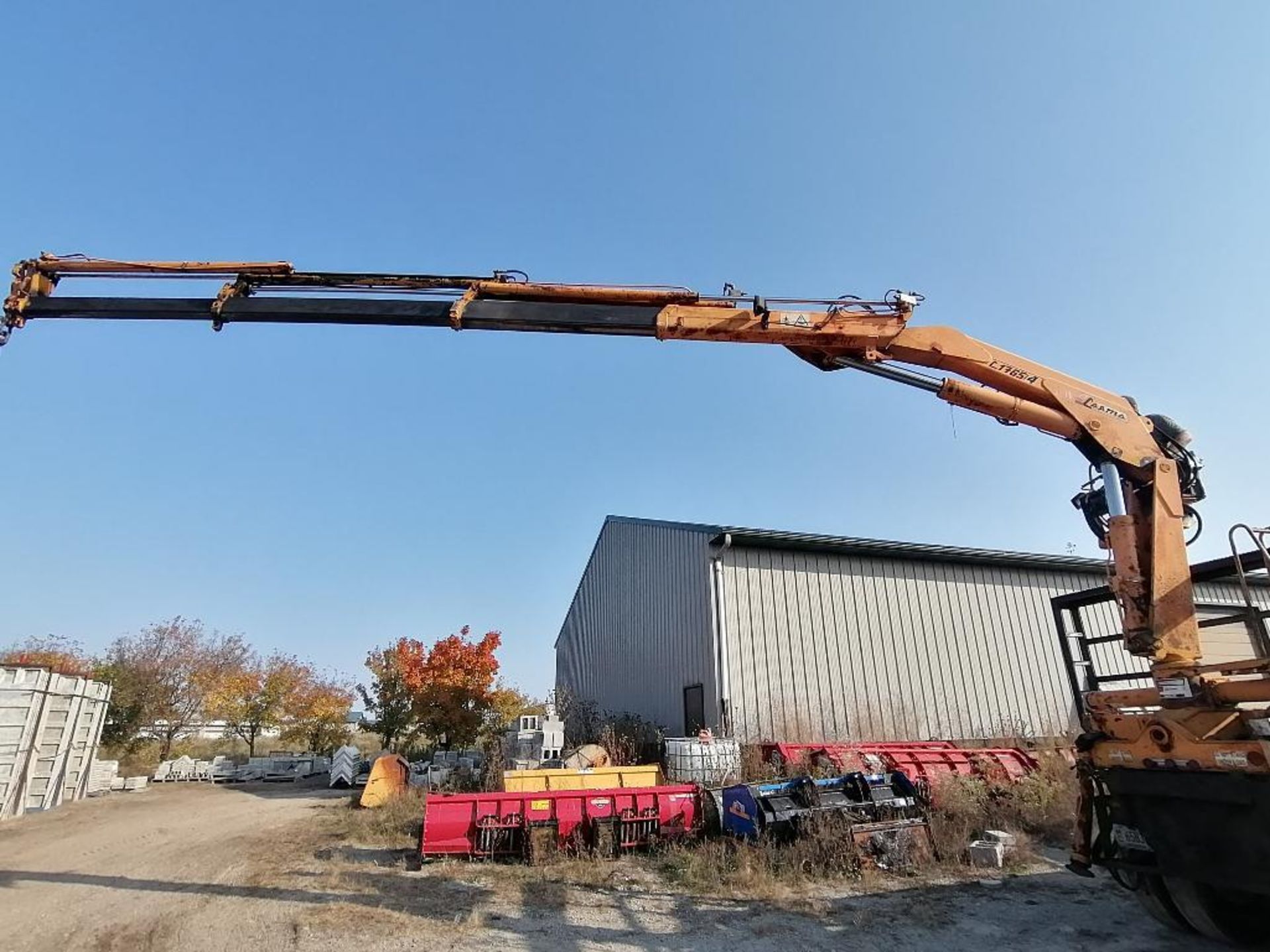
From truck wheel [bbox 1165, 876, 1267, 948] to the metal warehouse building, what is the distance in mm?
9140

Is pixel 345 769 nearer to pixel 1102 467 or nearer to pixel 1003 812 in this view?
pixel 1003 812

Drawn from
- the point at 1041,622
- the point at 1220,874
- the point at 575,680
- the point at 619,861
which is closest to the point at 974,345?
the point at 1220,874

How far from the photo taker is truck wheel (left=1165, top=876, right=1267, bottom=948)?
579 cm

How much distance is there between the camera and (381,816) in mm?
13031

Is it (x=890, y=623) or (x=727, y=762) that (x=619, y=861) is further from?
(x=890, y=623)

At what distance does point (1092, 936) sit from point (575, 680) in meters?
24.8

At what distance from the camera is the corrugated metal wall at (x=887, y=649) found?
15.3 meters

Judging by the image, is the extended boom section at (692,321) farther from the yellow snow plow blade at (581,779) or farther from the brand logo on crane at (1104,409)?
the yellow snow plow blade at (581,779)

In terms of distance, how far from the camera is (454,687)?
2127 cm

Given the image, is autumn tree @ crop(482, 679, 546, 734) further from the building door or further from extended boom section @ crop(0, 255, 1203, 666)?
extended boom section @ crop(0, 255, 1203, 666)

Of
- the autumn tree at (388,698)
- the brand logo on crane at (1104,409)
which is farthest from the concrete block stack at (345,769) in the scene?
the brand logo on crane at (1104,409)

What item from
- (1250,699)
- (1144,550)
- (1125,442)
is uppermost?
(1125,442)

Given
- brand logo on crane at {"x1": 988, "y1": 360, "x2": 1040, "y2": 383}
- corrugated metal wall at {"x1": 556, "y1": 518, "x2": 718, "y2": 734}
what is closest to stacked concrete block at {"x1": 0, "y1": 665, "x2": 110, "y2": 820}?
corrugated metal wall at {"x1": 556, "y1": 518, "x2": 718, "y2": 734}

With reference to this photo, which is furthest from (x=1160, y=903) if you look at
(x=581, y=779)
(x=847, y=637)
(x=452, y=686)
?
(x=452, y=686)
